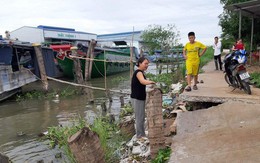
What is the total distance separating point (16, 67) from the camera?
1395 centimetres

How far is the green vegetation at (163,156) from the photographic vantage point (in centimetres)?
347

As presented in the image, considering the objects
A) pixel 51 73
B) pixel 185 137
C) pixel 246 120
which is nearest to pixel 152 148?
pixel 185 137

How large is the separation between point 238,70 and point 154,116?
119 inches

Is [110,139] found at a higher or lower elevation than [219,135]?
lower

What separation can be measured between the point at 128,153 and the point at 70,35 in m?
27.2

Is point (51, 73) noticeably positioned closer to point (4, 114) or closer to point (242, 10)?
point (4, 114)

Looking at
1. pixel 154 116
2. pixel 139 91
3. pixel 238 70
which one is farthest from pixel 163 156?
pixel 238 70

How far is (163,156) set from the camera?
11.6 ft

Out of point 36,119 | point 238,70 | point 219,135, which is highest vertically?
point 238,70

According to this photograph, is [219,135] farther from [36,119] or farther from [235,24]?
[235,24]

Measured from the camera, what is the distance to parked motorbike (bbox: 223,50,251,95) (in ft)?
18.9

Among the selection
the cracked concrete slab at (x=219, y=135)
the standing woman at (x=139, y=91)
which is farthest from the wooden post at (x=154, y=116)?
the standing woman at (x=139, y=91)

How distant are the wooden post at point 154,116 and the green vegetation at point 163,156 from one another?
91 mm

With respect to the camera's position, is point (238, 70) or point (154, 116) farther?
point (238, 70)
